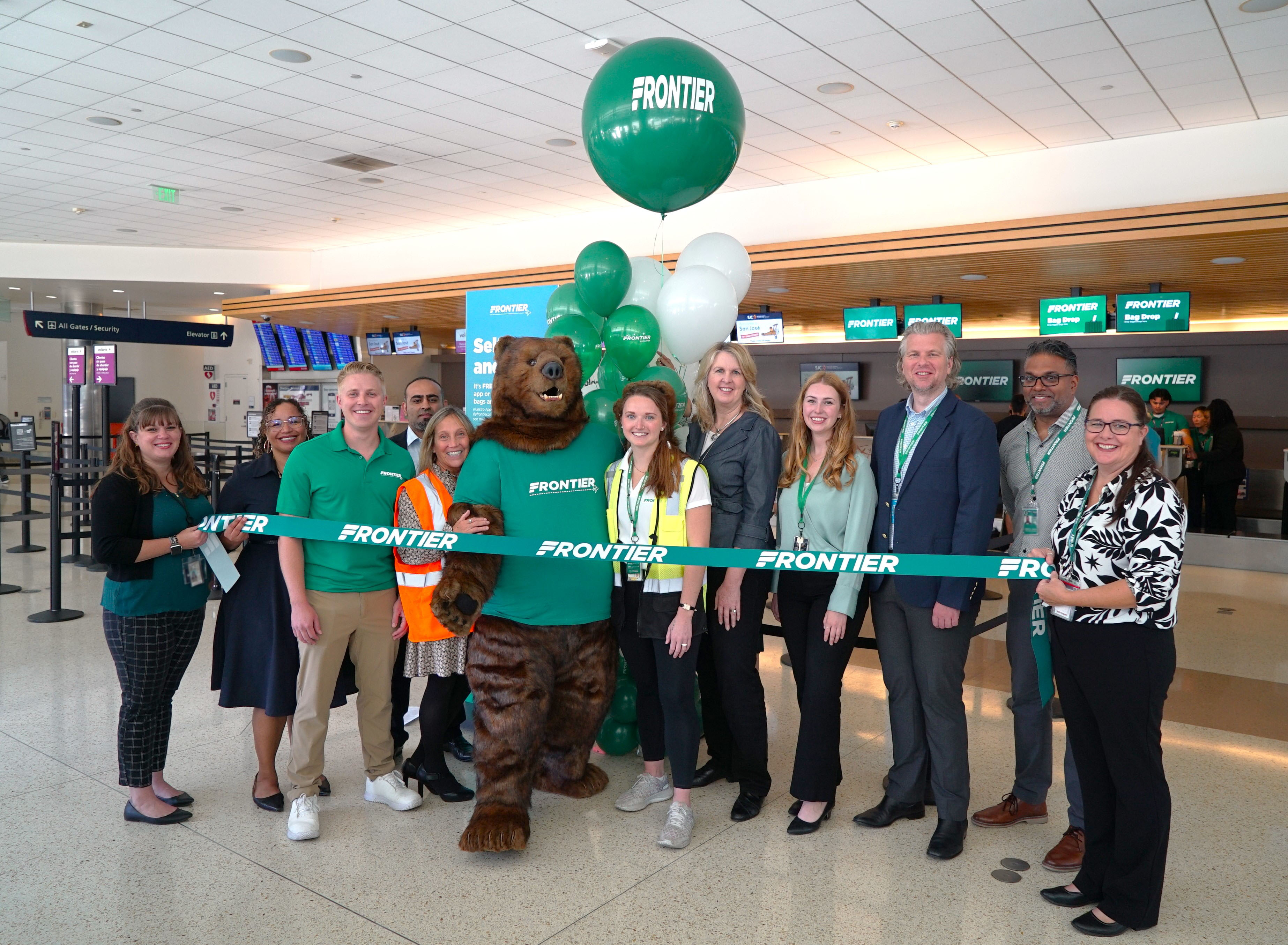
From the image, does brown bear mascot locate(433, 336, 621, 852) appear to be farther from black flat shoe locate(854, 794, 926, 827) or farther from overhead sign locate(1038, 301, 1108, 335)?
overhead sign locate(1038, 301, 1108, 335)

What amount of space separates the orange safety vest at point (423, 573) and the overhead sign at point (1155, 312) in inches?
313

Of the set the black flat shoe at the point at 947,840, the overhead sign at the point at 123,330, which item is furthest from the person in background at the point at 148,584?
the overhead sign at the point at 123,330

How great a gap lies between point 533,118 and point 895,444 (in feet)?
16.8

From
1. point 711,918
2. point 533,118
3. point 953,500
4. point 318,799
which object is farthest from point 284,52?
point 711,918

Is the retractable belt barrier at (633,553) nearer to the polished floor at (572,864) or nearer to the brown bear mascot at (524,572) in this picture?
the brown bear mascot at (524,572)

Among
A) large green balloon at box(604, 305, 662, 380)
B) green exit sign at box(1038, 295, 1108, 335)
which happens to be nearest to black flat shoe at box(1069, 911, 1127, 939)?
large green balloon at box(604, 305, 662, 380)

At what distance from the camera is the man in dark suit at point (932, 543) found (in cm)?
284

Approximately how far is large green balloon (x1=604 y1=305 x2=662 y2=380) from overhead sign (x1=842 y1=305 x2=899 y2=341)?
274 inches

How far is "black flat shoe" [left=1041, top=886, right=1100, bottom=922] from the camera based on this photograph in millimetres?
2615

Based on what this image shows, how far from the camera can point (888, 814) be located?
315cm

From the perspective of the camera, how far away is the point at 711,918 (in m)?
2.54

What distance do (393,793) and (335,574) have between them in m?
0.88

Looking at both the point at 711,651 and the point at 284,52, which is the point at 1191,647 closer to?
the point at 711,651

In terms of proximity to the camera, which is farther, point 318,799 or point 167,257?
point 167,257
